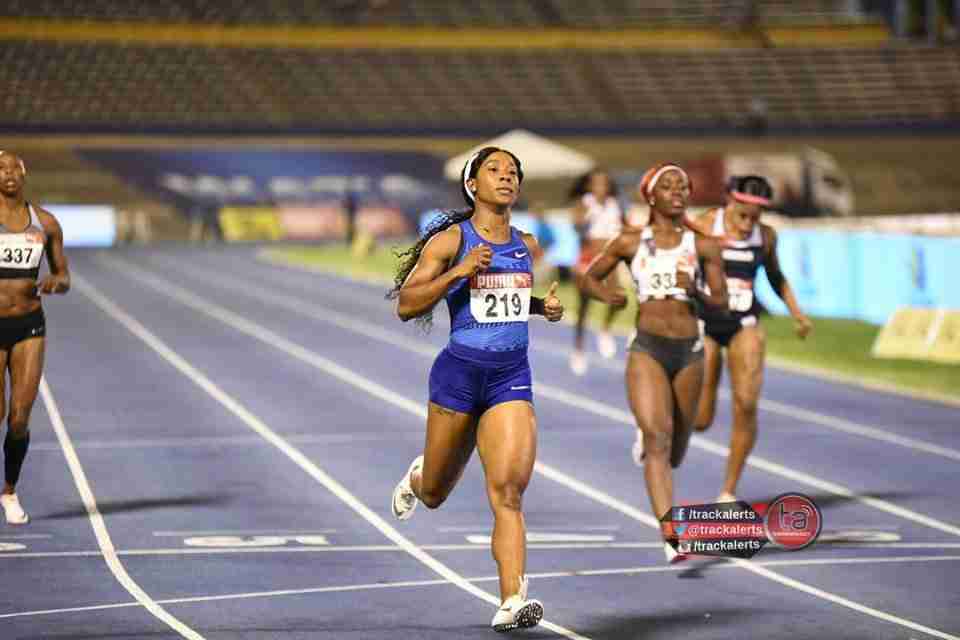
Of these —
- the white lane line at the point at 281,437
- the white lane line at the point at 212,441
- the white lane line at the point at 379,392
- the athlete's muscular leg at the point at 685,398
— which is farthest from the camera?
the white lane line at the point at 212,441

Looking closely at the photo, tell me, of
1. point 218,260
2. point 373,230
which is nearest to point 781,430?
point 218,260

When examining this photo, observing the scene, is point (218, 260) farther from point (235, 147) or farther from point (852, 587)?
point (852, 587)

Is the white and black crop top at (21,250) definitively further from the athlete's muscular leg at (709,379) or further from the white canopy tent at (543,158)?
the white canopy tent at (543,158)

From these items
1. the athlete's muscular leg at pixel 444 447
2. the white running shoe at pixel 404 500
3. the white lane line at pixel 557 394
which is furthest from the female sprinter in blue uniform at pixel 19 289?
the white lane line at pixel 557 394

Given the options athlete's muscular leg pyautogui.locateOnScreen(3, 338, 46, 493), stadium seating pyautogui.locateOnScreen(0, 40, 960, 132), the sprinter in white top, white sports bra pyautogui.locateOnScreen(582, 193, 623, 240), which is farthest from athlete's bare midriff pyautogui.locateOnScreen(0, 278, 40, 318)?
stadium seating pyautogui.locateOnScreen(0, 40, 960, 132)

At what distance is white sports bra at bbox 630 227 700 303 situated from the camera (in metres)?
11.0

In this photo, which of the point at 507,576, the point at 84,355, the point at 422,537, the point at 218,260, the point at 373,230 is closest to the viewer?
the point at 507,576

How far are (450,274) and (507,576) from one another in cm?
129

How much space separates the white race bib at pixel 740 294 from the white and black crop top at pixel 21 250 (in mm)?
4251

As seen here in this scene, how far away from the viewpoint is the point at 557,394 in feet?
66.6

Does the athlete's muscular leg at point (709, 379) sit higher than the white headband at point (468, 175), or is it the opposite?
the white headband at point (468, 175)

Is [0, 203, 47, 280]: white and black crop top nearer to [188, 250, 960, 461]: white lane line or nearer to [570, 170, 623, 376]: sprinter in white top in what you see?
[188, 250, 960, 461]: white lane line

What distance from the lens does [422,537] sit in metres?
11.7

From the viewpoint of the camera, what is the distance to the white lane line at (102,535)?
8844 mm
